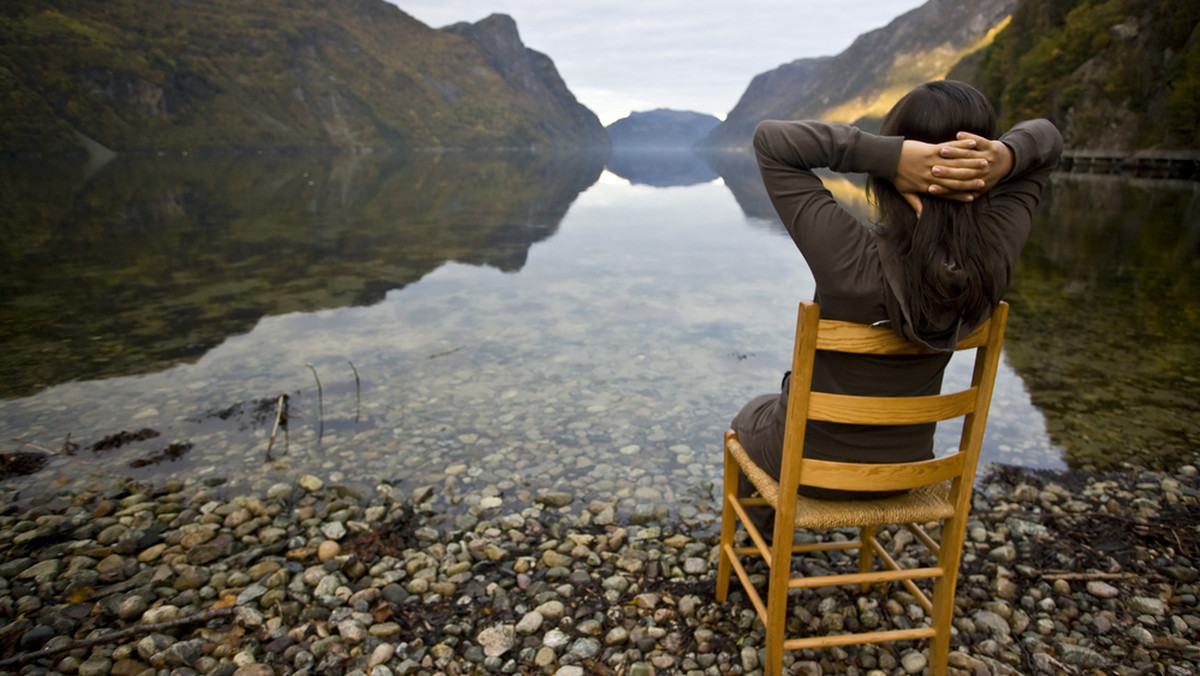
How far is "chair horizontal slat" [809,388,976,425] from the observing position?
8.82 feet

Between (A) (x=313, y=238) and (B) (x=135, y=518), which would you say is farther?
(A) (x=313, y=238)

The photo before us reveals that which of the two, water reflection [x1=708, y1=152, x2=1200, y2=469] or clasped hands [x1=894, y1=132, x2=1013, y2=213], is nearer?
clasped hands [x1=894, y1=132, x2=1013, y2=213]

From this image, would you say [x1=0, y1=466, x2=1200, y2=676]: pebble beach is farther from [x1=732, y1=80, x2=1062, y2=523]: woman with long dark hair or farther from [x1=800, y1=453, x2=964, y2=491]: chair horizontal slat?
[x1=732, y1=80, x2=1062, y2=523]: woman with long dark hair

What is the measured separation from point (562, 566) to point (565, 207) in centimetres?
2710

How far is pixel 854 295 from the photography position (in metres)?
2.61

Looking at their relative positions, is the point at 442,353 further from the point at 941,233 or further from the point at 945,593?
the point at 941,233

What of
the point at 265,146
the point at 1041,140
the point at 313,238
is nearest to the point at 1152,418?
the point at 1041,140

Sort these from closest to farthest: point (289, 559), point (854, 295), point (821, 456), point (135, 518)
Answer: point (854, 295) → point (821, 456) → point (289, 559) → point (135, 518)

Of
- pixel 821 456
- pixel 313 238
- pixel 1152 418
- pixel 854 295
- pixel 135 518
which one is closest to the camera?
pixel 854 295

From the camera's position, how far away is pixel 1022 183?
2.73 meters

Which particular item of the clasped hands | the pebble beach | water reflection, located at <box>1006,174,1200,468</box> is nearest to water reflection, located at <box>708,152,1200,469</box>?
water reflection, located at <box>1006,174,1200,468</box>

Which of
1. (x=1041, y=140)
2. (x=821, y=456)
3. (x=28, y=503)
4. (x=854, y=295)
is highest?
(x=1041, y=140)

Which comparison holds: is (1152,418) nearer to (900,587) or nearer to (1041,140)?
(900,587)

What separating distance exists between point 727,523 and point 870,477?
1121mm
